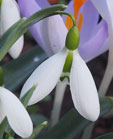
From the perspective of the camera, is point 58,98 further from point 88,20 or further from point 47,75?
point 47,75

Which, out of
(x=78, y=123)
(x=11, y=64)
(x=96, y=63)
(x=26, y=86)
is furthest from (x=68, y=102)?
(x=26, y=86)

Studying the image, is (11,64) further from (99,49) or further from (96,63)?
(96,63)

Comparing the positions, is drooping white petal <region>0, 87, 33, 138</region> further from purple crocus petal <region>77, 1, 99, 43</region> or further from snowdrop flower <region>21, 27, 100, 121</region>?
purple crocus petal <region>77, 1, 99, 43</region>

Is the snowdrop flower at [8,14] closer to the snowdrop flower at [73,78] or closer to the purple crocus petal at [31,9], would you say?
the purple crocus petal at [31,9]

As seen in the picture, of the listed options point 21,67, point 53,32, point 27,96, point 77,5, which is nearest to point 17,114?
point 27,96

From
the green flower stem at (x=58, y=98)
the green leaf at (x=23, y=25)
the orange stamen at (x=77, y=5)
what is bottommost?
the green flower stem at (x=58, y=98)

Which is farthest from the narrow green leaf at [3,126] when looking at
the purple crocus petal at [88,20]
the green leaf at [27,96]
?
the purple crocus petal at [88,20]
